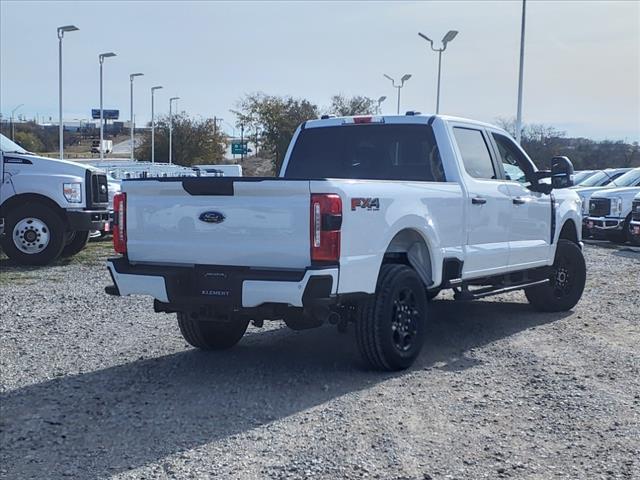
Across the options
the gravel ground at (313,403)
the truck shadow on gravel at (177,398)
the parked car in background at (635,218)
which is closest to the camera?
the gravel ground at (313,403)

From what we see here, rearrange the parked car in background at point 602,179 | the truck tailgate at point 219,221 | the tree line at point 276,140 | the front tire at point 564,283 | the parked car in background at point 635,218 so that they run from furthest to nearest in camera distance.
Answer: the tree line at point 276,140 < the parked car in background at point 602,179 < the parked car in background at point 635,218 < the front tire at point 564,283 < the truck tailgate at point 219,221

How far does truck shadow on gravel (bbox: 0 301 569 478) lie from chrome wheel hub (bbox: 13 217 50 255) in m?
6.31

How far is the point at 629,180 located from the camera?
75.4 feet

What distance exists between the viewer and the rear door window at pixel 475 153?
828 centimetres

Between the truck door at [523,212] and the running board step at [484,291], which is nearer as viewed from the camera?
the running board step at [484,291]

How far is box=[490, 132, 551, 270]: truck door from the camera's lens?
8883 mm

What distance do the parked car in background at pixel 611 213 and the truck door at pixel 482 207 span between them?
12.3 metres

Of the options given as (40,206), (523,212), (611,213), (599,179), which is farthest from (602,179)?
(523,212)

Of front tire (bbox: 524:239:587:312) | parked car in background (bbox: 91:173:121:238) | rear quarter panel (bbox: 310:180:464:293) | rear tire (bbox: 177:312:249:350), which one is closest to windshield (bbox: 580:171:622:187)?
parked car in background (bbox: 91:173:121:238)

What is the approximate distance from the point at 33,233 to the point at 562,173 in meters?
8.40

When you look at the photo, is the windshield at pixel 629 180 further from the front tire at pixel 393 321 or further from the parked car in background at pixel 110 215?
the front tire at pixel 393 321

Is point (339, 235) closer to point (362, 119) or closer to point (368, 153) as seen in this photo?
point (368, 153)

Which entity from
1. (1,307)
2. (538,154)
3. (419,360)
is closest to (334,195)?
(419,360)

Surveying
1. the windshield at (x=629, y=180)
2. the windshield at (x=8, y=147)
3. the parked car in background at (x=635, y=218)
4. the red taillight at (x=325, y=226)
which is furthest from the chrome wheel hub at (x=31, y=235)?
the windshield at (x=629, y=180)
